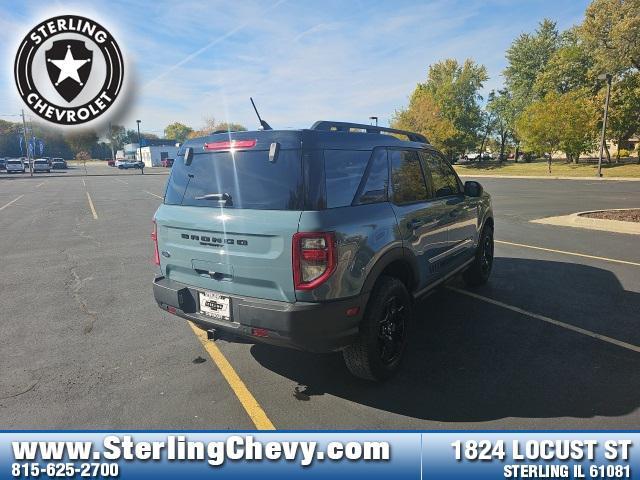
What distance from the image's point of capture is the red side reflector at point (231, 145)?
3.19 meters

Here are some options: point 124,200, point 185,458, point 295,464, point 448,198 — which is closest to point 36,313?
point 185,458

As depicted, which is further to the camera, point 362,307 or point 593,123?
point 593,123

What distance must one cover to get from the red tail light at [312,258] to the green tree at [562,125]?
148 feet

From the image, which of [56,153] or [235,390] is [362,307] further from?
[56,153]

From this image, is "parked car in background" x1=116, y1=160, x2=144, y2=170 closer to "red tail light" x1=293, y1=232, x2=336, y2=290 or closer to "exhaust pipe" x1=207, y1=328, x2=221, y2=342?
"exhaust pipe" x1=207, y1=328, x2=221, y2=342

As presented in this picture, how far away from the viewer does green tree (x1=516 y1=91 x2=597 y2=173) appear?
40.7 metres

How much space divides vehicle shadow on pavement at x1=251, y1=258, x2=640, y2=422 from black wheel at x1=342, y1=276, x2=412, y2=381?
153mm

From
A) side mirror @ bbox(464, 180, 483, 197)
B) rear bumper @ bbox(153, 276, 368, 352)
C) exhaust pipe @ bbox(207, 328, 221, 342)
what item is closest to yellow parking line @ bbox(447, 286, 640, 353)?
side mirror @ bbox(464, 180, 483, 197)

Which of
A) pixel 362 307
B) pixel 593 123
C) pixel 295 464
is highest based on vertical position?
pixel 593 123

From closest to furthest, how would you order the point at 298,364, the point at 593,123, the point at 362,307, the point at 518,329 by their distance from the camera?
the point at 362,307, the point at 298,364, the point at 518,329, the point at 593,123

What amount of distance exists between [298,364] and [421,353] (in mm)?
1157

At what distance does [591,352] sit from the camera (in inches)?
154

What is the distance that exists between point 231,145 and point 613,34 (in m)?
49.0

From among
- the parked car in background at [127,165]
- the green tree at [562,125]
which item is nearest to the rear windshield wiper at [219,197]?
the green tree at [562,125]
